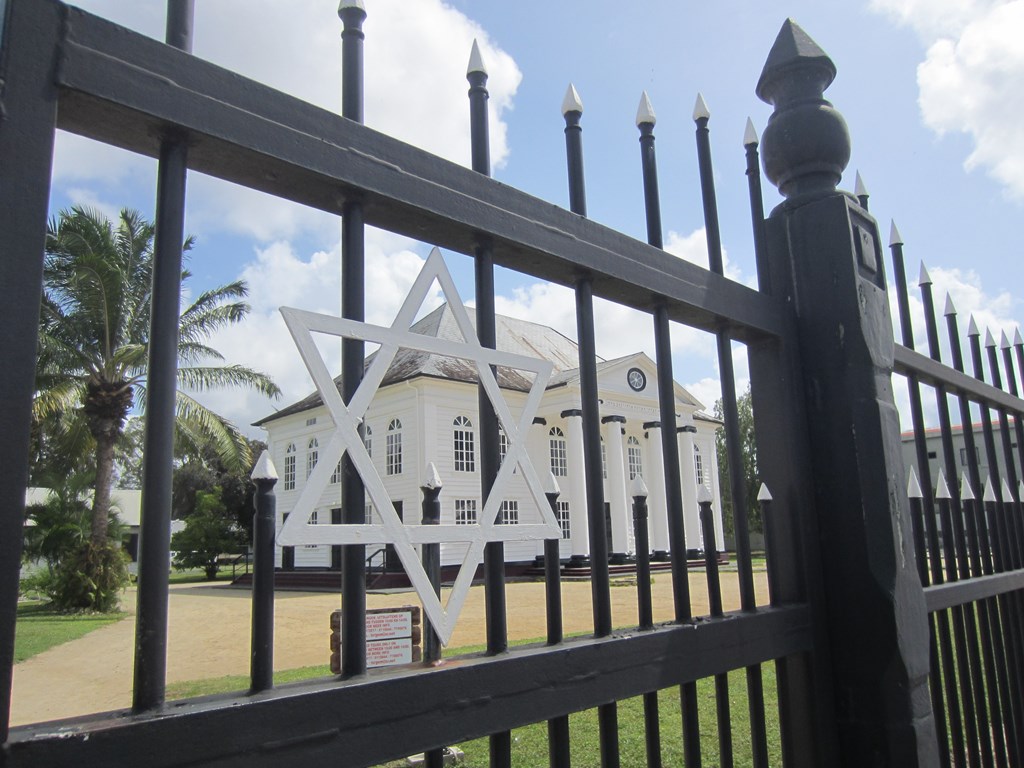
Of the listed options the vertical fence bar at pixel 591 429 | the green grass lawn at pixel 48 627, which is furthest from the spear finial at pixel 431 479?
the green grass lawn at pixel 48 627

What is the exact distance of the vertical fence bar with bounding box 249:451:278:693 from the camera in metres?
1.08

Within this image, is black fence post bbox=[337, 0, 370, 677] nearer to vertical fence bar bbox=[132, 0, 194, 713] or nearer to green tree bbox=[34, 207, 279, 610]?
vertical fence bar bbox=[132, 0, 194, 713]

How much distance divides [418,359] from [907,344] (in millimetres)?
18731

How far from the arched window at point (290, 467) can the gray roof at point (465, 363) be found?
1.14 m

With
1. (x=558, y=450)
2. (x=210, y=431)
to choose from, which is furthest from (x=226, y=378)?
(x=558, y=450)

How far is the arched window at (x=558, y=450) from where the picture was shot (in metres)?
25.0

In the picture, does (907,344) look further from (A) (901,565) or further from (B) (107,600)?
(B) (107,600)

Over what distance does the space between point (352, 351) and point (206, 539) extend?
33573mm

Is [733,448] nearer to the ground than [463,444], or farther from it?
nearer to the ground

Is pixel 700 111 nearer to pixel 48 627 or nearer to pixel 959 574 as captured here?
pixel 959 574

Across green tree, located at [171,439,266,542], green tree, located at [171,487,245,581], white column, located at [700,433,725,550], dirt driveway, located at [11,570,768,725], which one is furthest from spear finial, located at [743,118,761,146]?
green tree, located at [171,487,245,581]

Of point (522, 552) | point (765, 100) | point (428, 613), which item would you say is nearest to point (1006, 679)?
point (765, 100)

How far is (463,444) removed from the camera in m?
23.4

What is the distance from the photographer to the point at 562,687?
4.59 feet
